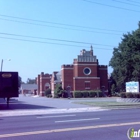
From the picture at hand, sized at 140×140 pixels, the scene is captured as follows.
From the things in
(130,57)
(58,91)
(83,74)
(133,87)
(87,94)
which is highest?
(130,57)

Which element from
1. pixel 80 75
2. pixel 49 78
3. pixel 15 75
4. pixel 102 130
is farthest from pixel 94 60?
pixel 102 130

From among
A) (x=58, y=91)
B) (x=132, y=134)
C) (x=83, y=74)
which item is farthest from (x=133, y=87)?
(x=132, y=134)

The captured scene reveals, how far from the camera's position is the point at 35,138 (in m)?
9.37

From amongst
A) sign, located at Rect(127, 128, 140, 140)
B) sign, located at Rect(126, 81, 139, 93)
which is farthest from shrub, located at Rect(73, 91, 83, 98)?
sign, located at Rect(127, 128, 140, 140)

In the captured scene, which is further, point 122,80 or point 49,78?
point 49,78

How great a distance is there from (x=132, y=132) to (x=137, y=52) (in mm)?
42062

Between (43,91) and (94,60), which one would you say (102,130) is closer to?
(94,60)

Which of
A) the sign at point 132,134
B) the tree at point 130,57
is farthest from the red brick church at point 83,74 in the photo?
the sign at point 132,134

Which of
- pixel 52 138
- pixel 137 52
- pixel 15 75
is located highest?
pixel 137 52

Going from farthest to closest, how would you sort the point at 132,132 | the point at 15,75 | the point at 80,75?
the point at 80,75, the point at 15,75, the point at 132,132

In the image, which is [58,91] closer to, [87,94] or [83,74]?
[87,94]

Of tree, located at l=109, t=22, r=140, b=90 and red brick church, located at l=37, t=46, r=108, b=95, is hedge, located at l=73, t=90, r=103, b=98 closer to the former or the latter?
red brick church, located at l=37, t=46, r=108, b=95

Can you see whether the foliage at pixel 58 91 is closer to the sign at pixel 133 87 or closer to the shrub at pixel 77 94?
the shrub at pixel 77 94

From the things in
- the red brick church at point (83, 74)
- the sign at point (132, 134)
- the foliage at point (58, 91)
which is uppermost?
the red brick church at point (83, 74)
